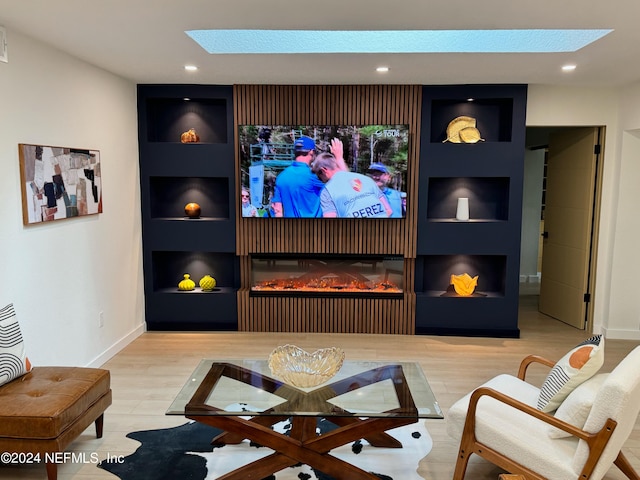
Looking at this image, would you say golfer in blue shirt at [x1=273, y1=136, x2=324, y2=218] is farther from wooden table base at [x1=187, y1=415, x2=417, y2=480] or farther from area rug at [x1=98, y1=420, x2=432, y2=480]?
wooden table base at [x1=187, y1=415, x2=417, y2=480]

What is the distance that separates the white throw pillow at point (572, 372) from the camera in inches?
97.3

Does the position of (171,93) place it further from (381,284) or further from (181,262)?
(381,284)

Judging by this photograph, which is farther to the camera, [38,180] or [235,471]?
[38,180]

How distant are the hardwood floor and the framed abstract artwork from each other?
1.40m

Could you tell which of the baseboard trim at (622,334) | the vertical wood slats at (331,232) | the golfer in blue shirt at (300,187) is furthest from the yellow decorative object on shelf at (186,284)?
the baseboard trim at (622,334)

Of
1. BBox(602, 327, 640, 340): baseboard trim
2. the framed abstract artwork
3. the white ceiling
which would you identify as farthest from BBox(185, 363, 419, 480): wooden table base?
BBox(602, 327, 640, 340): baseboard trim

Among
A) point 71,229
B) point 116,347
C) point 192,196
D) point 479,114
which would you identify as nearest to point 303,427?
point 71,229

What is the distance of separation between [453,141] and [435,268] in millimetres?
1378

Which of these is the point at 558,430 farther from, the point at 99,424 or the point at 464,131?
the point at 464,131

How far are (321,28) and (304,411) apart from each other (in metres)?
2.23

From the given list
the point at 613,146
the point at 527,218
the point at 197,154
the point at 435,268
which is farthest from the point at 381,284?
the point at 527,218

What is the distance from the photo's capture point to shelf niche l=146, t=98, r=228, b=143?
17.9 ft

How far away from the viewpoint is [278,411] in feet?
8.41

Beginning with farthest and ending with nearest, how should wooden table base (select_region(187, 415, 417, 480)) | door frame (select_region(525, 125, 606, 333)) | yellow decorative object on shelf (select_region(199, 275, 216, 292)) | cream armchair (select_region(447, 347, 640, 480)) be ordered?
1. yellow decorative object on shelf (select_region(199, 275, 216, 292))
2. door frame (select_region(525, 125, 606, 333))
3. wooden table base (select_region(187, 415, 417, 480))
4. cream armchair (select_region(447, 347, 640, 480))
